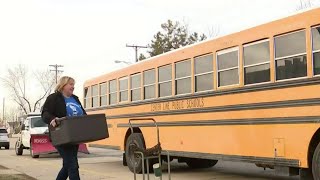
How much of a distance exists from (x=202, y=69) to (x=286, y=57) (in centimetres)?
255

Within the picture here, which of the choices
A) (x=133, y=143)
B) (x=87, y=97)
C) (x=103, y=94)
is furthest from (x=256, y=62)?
(x=87, y=97)

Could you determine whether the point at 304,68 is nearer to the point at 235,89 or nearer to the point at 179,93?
the point at 235,89

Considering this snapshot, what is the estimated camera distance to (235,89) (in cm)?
862

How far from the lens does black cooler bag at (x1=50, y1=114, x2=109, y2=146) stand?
637 cm

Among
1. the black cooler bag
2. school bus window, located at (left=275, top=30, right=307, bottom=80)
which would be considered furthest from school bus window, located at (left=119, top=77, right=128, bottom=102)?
the black cooler bag

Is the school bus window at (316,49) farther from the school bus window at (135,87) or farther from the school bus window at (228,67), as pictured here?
the school bus window at (135,87)

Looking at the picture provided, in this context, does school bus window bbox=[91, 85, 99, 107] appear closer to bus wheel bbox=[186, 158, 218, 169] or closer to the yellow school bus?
the yellow school bus

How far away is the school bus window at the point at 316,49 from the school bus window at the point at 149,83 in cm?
531

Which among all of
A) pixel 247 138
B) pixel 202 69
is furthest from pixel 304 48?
pixel 202 69

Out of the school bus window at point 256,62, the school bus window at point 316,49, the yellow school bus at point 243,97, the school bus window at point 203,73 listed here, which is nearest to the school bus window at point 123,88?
the yellow school bus at point 243,97

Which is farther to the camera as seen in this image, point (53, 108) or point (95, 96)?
point (95, 96)

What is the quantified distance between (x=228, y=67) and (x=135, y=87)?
4343 mm

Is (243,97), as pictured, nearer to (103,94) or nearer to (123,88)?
(123,88)

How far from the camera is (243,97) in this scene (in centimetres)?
841
